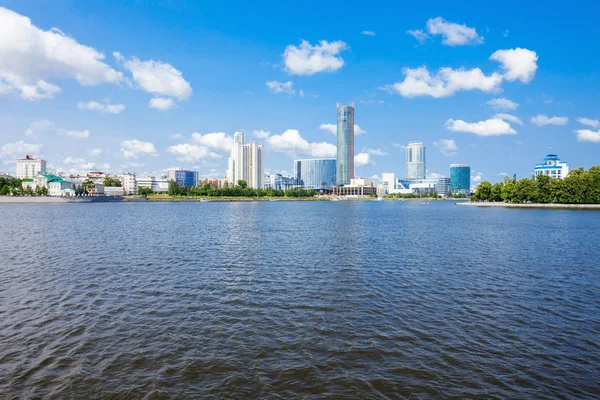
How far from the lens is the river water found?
1166cm

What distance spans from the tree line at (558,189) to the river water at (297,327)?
12949cm

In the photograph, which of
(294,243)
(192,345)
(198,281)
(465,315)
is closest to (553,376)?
(465,315)

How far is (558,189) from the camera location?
14312 cm

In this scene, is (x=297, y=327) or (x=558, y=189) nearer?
(x=297, y=327)

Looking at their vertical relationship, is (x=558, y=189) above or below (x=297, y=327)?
above

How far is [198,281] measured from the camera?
24.5m

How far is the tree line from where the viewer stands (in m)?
136

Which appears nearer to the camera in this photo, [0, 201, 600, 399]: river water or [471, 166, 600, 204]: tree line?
[0, 201, 600, 399]: river water

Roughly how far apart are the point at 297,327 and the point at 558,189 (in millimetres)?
161499

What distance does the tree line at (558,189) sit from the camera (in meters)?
136

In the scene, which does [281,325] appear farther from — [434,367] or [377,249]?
Result: [377,249]

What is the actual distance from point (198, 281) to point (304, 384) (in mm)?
14620

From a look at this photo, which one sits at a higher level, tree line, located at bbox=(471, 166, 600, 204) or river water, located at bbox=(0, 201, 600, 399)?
tree line, located at bbox=(471, 166, 600, 204)

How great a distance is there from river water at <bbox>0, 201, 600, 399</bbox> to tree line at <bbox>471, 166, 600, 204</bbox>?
129 metres
